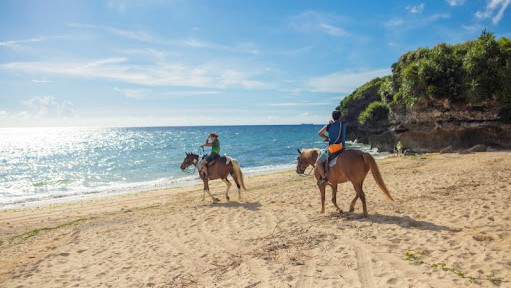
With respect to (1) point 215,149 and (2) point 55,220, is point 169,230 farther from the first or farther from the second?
(2) point 55,220

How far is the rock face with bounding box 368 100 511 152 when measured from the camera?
2762 cm

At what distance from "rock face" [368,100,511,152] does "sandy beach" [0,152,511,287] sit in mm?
17033

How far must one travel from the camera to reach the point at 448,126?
3044 centimetres

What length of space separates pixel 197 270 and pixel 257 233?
2511 mm

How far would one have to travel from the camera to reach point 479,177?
14.5 meters

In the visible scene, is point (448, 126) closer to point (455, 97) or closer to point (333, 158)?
point (455, 97)

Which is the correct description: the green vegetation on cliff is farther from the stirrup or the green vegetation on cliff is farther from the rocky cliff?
the stirrup

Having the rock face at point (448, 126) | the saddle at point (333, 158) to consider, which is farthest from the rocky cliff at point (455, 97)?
the saddle at point (333, 158)

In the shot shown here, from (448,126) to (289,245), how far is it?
28.8m

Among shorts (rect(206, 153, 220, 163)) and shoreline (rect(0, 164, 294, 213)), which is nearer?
shorts (rect(206, 153, 220, 163))

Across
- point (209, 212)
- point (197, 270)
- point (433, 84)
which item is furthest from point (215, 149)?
point (433, 84)

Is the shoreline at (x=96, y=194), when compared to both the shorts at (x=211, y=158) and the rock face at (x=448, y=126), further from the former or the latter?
the rock face at (x=448, y=126)

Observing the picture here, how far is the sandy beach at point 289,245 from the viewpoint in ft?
19.3

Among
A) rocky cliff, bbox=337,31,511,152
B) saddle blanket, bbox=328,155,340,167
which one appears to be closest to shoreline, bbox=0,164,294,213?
saddle blanket, bbox=328,155,340,167
